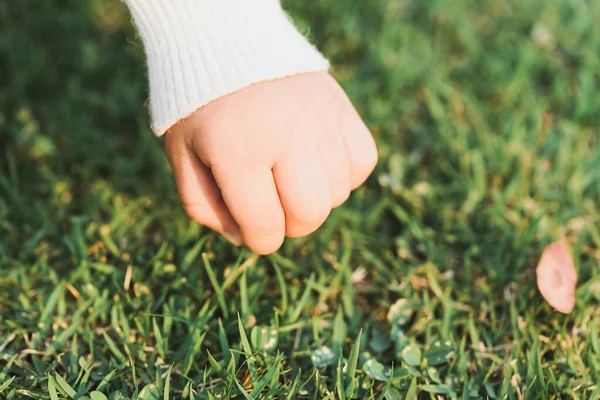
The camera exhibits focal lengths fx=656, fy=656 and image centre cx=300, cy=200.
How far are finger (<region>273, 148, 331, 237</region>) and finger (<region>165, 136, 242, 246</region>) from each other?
166 millimetres

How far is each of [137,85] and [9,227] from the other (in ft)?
2.12

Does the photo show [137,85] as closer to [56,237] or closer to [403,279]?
[56,237]

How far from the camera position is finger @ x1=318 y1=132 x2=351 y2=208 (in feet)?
3.70

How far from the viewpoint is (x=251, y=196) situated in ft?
3.59

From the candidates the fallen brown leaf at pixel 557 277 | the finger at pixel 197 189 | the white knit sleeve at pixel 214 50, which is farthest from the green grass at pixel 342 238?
the white knit sleeve at pixel 214 50

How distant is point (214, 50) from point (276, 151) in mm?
198

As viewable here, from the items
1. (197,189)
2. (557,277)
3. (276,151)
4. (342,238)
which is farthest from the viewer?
(342,238)

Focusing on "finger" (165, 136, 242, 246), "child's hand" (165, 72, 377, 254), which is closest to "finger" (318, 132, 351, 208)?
"child's hand" (165, 72, 377, 254)

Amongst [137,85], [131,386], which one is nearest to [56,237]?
[131,386]

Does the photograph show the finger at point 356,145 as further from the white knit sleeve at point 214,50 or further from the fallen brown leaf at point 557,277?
the fallen brown leaf at point 557,277

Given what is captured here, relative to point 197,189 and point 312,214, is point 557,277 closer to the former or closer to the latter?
point 312,214

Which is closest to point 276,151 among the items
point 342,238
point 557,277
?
point 342,238

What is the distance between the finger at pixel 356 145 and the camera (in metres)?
1.16

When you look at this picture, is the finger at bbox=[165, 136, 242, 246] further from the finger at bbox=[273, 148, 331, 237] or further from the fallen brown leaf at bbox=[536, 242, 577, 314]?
the fallen brown leaf at bbox=[536, 242, 577, 314]
